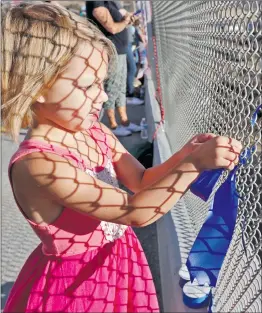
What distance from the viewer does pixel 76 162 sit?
1.49 m

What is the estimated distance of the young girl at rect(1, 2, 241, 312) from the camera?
4.39 feet

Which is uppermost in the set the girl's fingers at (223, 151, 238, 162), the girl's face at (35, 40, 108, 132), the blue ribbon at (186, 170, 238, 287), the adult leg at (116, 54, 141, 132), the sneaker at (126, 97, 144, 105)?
the girl's face at (35, 40, 108, 132)

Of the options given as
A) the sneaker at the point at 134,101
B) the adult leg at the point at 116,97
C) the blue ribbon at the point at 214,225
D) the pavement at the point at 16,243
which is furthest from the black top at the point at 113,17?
the blue ribbon at the point at 214,225

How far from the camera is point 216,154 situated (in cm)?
122

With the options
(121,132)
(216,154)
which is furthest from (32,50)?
(121,132)

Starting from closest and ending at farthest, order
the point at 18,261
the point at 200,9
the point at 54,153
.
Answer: the point at 54,153, the point at 200,9, the point at 18,261

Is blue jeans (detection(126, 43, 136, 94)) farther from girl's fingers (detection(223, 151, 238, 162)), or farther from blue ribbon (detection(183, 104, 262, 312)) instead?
girl's fingers (detection(223, 151, 238, 162))

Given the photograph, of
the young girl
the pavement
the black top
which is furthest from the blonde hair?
the black top

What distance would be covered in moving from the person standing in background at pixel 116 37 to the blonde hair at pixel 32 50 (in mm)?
3432

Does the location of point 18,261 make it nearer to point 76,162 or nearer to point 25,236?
point 25,236

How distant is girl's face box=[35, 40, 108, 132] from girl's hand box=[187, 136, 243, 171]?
0.35 meters

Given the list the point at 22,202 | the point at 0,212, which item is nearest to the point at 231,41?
the point at 22,202

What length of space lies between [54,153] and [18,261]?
1.72 m

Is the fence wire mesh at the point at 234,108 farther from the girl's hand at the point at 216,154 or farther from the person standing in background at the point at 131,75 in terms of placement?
the person standing in background at the point at 131,75
